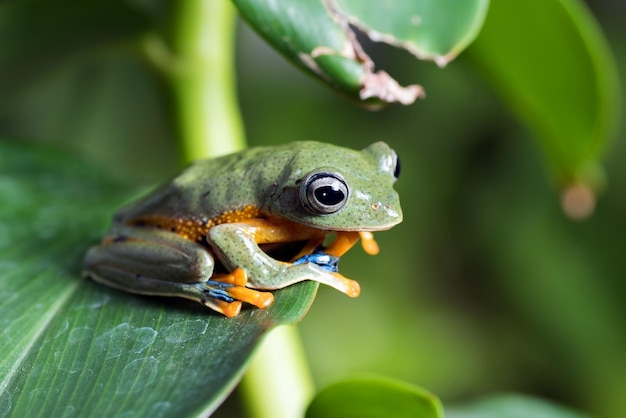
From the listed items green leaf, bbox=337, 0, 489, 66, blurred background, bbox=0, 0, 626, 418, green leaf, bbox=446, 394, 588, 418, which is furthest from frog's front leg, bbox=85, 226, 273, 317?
blurred background, bbox=0, 0, 626, 418

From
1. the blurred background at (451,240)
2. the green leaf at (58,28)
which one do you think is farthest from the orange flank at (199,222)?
the blurred background at (451,240)

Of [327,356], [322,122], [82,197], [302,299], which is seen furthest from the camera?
Result: [322,122]

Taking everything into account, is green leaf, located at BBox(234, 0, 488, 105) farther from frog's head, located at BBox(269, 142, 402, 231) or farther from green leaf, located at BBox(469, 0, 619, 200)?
green leaf, located at BBox(469, 0, 619, 200)

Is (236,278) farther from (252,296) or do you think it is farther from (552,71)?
(552,71)

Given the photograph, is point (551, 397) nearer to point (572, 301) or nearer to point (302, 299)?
point (572, 301)

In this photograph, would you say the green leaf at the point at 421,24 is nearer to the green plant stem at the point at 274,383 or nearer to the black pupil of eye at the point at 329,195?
the black pupil of eye at the point at 329,195

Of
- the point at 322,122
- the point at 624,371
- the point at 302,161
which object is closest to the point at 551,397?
the point at 624,371
